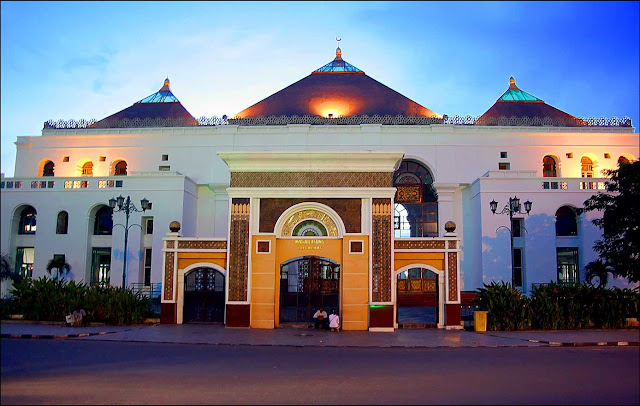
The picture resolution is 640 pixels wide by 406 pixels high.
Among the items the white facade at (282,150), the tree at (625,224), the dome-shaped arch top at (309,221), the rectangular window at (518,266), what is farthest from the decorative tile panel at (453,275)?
the rectangular window at (518,266)

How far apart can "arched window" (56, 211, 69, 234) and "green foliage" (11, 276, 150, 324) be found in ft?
34.5

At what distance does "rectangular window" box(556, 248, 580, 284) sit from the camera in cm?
3008

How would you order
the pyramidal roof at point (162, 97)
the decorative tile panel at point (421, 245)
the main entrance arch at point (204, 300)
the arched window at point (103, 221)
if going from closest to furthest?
1. the decorative tile panel at point (421, 245)
2. the main entrance arch at point (204, 300)
3. the arched window at point (103, 221)
4. the pyramidal roof at point (162, 97)

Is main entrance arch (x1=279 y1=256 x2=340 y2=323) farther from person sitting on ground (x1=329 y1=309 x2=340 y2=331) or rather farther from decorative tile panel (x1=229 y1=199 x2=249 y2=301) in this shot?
decorative tile panel (x1=229 y1=199 x2=249 y2=301)

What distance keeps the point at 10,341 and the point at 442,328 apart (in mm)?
14151

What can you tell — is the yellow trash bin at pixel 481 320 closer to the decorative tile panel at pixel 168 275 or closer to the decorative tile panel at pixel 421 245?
the decorative tile panel at pixel 421 245

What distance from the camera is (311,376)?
1035 cm

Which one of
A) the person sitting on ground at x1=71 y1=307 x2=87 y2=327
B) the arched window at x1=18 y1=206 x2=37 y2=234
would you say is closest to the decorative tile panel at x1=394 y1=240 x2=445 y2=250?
the person sitting on ground at x1=71 y1=307 x2=87 y2=327

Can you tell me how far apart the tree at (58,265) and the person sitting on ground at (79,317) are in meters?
10.7

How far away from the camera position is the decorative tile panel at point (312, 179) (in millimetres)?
20906

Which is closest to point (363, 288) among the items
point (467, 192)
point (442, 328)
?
point (442, 328)

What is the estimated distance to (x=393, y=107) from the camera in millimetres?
35281

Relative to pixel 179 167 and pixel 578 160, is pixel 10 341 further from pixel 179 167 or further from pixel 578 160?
pixel 578 160

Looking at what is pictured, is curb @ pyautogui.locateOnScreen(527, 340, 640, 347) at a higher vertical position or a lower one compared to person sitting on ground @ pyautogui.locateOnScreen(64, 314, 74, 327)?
lower
